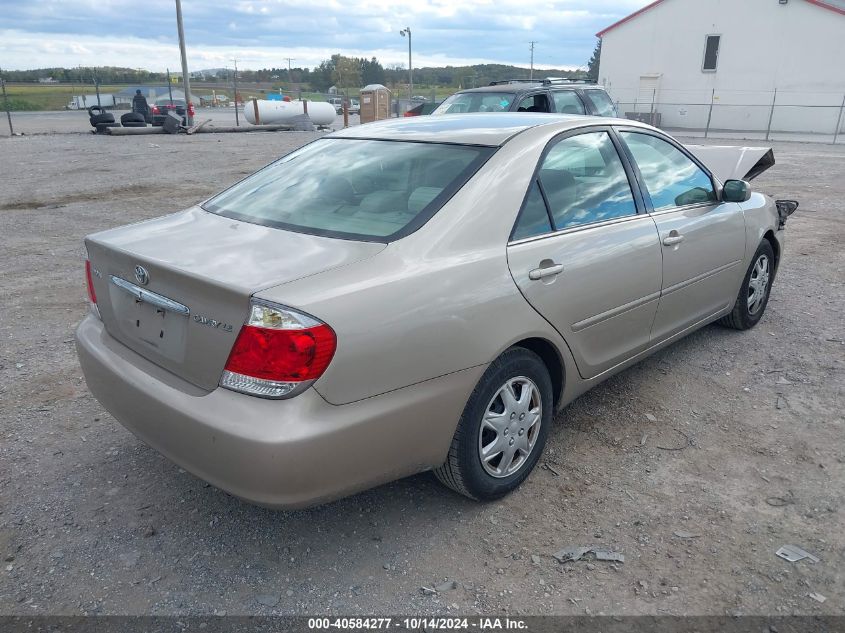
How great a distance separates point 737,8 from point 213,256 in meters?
39.3

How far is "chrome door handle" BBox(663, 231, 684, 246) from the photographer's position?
144 inches

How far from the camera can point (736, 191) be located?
4199 mm

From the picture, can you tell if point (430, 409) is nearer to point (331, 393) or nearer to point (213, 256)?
point (331, 393)

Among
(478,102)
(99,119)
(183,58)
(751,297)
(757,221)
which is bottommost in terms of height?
(751,297)

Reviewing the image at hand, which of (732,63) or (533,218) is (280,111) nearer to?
(732,63)

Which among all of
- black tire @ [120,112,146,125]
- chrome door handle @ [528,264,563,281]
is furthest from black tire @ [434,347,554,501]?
black tire @ [120,112,146,125]

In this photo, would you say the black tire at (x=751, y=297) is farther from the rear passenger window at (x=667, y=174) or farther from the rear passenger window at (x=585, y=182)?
the rear passenger window at (x=585, y=182)

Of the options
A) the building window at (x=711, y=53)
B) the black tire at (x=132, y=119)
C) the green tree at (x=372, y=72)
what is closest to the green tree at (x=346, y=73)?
the green tree at (x=372, y=72)

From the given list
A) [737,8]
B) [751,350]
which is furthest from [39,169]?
[737,8]

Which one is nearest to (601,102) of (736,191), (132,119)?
(736,191)

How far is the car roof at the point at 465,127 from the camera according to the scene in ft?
10.4

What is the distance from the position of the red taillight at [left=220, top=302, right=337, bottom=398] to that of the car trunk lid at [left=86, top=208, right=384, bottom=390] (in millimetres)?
72

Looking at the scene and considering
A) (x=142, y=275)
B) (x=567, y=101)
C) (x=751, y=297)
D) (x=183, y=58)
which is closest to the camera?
(x=142, y=275)

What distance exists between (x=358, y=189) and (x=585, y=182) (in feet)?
3.84
